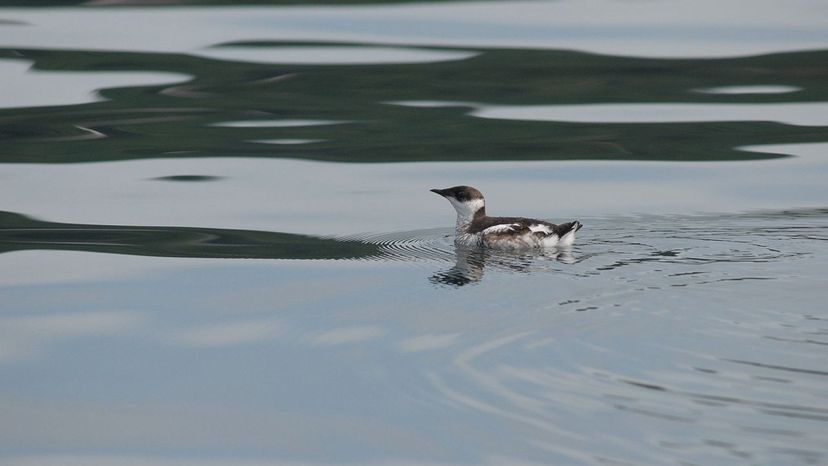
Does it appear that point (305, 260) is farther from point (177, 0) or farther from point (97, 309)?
point (177, 0)

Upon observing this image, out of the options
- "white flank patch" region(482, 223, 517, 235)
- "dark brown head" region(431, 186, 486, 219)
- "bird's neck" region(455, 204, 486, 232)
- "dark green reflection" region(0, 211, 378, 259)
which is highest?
"dark brown head" region(431, 186, 486, 219)

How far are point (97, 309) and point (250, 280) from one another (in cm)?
117

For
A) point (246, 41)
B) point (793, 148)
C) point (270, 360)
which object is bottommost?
point (270, 360)

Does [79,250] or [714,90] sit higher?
[714,90]

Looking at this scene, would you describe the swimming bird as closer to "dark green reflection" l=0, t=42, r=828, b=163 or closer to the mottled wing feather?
the mottled wing feather

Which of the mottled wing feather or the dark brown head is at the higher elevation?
the dark brown head

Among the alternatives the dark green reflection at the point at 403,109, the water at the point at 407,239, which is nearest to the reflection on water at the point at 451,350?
the water at the point at 407,239

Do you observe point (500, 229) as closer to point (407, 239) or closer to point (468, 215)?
point (468, 215)

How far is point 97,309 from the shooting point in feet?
33.3

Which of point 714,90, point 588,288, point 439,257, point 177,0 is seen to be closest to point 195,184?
point 439,257

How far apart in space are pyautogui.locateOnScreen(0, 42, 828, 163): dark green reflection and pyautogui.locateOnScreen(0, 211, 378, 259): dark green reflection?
3.37 m

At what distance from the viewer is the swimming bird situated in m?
11.5

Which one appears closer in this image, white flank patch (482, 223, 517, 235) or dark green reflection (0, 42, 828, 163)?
white flank patch (482, 223, 517, 235)

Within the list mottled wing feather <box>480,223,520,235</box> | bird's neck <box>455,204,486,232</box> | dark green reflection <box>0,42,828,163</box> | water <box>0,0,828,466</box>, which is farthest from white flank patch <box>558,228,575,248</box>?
dark green reflection <box>0,42,828,163</box>
